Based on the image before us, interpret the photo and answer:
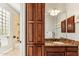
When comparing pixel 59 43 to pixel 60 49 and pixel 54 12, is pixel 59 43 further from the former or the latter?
pixel 54 12

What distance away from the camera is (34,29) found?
3.83 metres

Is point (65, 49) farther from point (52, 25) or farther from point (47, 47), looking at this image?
point (52, 25)

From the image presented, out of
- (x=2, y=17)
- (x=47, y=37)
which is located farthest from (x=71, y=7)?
(x=2, y=17)

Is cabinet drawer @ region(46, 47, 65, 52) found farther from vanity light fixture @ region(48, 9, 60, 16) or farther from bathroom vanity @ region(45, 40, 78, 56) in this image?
vanity light fixture @ region(48, 9, 60, 16)

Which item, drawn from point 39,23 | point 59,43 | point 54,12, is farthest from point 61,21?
point 39,23

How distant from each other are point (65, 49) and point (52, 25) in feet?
3.61

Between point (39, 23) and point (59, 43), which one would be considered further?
point (59, 43)

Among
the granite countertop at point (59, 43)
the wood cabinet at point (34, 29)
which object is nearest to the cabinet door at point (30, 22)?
the wood cabinet at point (34, 29)

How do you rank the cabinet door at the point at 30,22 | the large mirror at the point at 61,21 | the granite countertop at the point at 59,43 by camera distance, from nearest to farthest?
the cabinet door at the point at 30,22
the granite countertop at the point at 59,43
the large mirror at the point at 61,21

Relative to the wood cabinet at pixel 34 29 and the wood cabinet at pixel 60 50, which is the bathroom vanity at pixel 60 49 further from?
the wood cabinet at pixel 34 29

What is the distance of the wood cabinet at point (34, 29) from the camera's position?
12.4 ft

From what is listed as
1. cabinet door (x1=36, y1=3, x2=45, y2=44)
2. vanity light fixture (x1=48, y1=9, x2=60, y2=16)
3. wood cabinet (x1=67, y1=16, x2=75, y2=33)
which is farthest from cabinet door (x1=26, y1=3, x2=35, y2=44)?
wood cabinet (x1=67, y1=16, x2=75, y2=33)

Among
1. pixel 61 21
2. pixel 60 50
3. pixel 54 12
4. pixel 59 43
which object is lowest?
pixel 60 50

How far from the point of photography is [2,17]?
6.96 metres
